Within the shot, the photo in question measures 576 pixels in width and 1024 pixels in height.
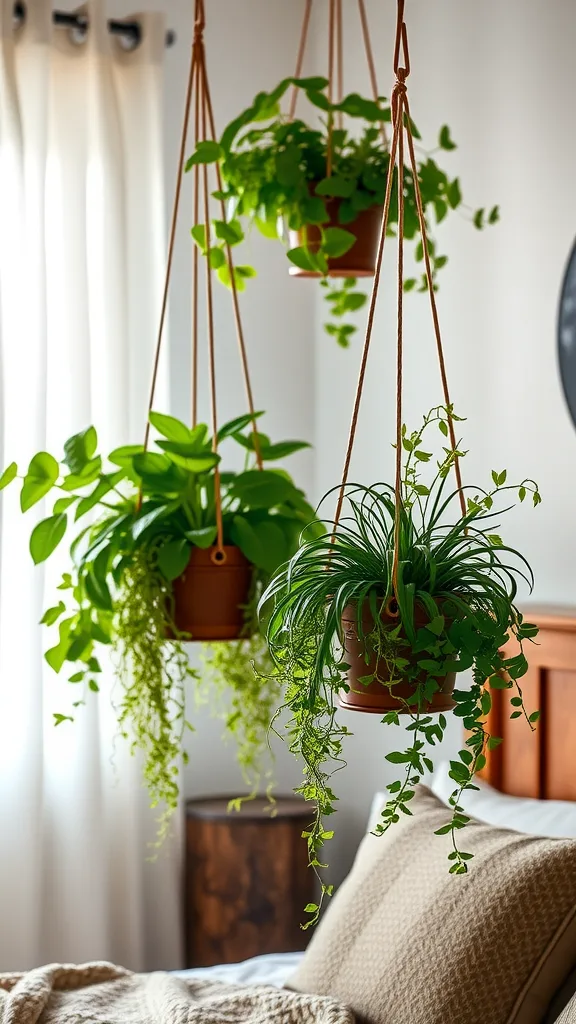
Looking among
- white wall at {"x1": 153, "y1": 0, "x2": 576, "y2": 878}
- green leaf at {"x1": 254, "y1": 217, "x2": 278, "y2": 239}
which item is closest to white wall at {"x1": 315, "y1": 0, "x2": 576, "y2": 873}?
white wall at {"x1": 153, "y1": 0, "x2": 576, "y2": 878}

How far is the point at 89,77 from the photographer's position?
2641 millimetres

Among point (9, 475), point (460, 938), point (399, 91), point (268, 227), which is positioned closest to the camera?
point (399, 91)

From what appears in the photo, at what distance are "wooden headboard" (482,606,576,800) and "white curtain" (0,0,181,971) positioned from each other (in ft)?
2.86

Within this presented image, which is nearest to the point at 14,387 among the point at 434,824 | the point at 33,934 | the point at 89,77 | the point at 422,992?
the point at 89,77

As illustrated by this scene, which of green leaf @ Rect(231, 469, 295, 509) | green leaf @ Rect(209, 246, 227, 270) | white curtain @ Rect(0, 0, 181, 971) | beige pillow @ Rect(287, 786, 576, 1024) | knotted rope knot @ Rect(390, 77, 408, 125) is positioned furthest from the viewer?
white curtain @ Rect(0, 0, 181, 971)

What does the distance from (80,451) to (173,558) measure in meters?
0.21

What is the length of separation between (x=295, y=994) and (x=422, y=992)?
0.20 metres

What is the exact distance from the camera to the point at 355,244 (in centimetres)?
193

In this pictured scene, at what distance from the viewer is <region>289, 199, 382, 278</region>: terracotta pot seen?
6.23ft

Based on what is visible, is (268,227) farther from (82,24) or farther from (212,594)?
(82,24)

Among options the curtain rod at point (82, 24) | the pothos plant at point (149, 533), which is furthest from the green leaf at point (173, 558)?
the curtain rod at point (82, 24)

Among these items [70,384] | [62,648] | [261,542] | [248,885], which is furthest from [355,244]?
[248,885]

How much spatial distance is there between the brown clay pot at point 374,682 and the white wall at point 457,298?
1141 mm

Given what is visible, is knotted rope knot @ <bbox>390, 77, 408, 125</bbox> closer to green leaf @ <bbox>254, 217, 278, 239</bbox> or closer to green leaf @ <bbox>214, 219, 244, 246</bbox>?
green leaf @ <bbox>214, 219, 244, 246</bbox>
